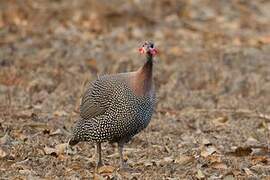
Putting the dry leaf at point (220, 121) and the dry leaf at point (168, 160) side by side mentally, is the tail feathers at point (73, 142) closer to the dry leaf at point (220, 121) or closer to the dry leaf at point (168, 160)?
the dry leaf at point (168, 160)

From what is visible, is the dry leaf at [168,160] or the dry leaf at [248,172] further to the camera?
the dry leaf at [168,160]

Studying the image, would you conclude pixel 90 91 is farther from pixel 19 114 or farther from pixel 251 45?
pixel 251 45

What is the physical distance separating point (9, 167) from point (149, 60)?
1.15 metres

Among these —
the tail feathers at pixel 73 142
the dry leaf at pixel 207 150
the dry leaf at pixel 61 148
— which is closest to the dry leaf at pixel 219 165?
the dry leaf at pixel 207 150

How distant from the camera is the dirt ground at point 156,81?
6.42 metres

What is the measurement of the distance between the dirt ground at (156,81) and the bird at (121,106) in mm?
246

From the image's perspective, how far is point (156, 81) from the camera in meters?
10.7

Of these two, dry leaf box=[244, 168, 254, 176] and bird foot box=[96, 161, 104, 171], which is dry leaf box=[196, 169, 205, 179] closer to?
dry leaf box=[244, 168, 254, 176]

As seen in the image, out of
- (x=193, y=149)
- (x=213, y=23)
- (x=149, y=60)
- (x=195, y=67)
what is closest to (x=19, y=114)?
(x=193, y=149)

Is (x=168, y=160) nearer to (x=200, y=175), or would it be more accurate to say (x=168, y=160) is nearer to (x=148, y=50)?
(x=200, y=175)

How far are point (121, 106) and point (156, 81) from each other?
4705 millimetres

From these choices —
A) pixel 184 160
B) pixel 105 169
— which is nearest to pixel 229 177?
pixel 184 160

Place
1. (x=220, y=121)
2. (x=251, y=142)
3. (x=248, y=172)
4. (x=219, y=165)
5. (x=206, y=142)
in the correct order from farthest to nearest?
(x=220, y=121)
(x=251, y=142)
(x=206, y=142)
(x=219, y=165)
(x=248, y=172)

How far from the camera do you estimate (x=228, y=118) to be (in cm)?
878
